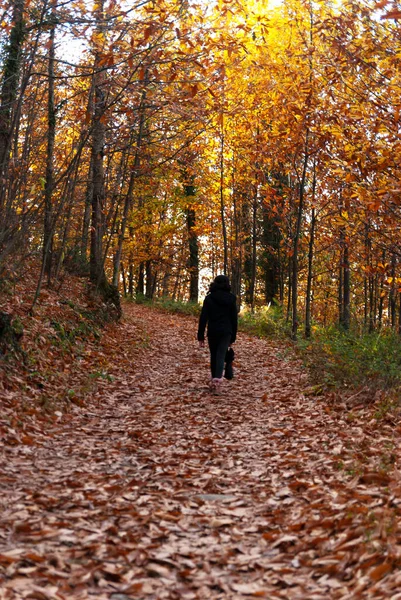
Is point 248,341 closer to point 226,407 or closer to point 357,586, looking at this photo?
point 226,407

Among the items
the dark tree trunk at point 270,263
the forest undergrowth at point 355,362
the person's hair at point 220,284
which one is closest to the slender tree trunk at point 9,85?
the person's hair at point 220,284

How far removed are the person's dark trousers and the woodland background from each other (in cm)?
312

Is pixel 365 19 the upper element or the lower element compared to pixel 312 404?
upper

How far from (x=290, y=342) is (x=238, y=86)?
912cm

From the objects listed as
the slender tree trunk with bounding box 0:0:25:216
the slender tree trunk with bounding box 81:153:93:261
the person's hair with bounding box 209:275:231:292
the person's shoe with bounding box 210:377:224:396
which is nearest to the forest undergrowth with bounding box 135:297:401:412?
the person's shoe with bounding box 210:377:224:396

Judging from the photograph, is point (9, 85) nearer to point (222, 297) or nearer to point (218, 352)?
point (222, 297)

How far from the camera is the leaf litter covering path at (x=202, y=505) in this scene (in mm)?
3840

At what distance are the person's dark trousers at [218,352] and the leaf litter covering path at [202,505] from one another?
127 cm

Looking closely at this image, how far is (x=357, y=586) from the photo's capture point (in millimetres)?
3615

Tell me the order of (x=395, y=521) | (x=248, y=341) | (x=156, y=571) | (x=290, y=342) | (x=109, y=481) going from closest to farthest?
(x=156, y=571) < (x=395, y=521) < (x=109, y=481) < (x=290, y=342) < (x=248, y=341)

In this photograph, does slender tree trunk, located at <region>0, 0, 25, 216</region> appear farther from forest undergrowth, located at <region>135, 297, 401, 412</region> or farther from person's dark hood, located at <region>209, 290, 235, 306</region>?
forest undergrowth, located at <region>135, 297, 401, 412</region>

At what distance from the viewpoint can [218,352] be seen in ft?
35.6

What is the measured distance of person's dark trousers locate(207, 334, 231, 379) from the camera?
423 inches

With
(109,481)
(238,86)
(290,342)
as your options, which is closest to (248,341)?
(290,342)
